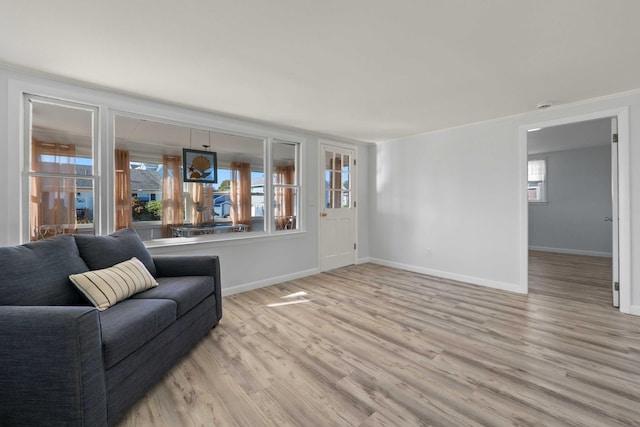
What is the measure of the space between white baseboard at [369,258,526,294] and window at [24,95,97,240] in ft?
14.2

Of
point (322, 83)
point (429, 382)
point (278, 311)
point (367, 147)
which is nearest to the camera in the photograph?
point (429, 382)

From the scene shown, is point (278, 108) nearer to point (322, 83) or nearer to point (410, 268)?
point (322, 83)

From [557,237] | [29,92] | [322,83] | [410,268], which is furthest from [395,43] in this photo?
[557,237]

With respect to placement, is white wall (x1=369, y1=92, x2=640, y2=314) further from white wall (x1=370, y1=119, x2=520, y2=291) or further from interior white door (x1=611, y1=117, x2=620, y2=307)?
interior white door (x1=611, y1=117, x2=620, y2=307)

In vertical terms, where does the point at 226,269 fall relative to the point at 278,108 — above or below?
below

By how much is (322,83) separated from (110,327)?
2.45m

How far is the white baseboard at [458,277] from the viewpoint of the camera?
3.75m

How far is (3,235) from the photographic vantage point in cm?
232

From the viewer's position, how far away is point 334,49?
2.07 metres

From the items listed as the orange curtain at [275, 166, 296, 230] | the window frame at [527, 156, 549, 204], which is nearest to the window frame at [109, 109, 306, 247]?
the orange curtain at [275, 166, 296, 230]

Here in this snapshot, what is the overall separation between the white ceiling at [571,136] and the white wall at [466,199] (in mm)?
1005

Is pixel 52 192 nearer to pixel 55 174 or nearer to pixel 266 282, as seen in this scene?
pixel 55 174

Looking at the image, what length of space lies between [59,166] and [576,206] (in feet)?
28.9

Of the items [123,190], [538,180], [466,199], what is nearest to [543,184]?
[538,180]
